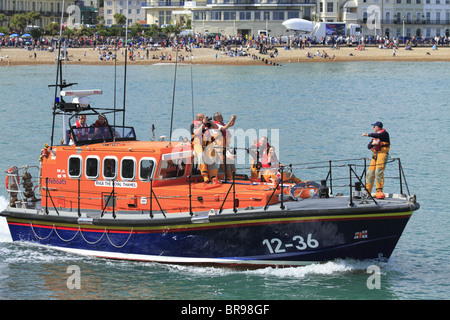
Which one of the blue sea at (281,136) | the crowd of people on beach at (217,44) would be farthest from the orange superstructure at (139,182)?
the crowd of people on beach at (217,44)

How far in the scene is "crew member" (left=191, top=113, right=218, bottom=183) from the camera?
59.9 feet

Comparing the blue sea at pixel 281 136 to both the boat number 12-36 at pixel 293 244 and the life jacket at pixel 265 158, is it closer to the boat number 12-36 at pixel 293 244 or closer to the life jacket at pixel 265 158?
the boat number 12-36 at pixel 293 244

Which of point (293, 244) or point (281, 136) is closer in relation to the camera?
point (293, 244)

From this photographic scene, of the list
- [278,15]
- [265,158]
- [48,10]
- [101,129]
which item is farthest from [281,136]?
[48,10]

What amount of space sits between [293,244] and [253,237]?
2.85ft

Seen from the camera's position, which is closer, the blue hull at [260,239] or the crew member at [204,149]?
the blue hull at [260,239]

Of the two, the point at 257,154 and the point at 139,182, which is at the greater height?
the point at 257,154

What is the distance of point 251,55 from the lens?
10175 centimetres

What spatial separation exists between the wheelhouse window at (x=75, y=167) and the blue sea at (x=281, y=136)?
81.1 inches

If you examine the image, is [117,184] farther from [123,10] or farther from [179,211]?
[123,10]

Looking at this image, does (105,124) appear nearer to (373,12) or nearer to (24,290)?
(24,290)

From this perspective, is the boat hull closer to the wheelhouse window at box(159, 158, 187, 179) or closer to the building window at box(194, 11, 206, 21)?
the wheelhouse window at box(159, 158, 187, 179)

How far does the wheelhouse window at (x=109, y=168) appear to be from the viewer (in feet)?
60.2

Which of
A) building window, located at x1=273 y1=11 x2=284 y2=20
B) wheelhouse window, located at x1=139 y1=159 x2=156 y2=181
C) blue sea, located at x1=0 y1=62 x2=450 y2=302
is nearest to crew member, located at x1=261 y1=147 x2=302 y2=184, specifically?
blue sea, located at x1=0 y1=62 x2=450 y2=302
